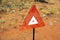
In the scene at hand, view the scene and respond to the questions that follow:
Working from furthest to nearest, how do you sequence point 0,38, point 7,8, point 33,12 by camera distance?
point 7,8
point 0,38
point 33,12

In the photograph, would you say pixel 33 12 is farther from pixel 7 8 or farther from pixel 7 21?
pixel 7 8

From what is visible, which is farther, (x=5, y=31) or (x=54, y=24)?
(x=54, y=24)

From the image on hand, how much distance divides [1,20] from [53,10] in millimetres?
2421

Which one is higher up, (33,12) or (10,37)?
(33,12)

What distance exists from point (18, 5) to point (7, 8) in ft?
2.27

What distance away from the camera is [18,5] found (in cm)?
867

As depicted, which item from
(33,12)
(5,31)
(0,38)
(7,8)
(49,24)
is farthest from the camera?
(7,8)

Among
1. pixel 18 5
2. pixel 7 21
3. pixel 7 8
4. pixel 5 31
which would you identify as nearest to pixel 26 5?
pixel 18 5

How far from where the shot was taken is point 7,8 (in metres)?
8.16

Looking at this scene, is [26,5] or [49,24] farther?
[26,5]

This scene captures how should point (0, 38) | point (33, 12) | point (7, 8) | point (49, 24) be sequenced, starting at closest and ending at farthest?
point (33, 12) → point (0, 38) → point (49, 24) → point (7, 8)

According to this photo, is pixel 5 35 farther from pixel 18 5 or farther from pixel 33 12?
pixel 18 5

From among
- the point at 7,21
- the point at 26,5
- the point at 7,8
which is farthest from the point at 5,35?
the point at 26,5

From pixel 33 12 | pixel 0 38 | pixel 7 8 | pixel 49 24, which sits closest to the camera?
pixel 33 12
